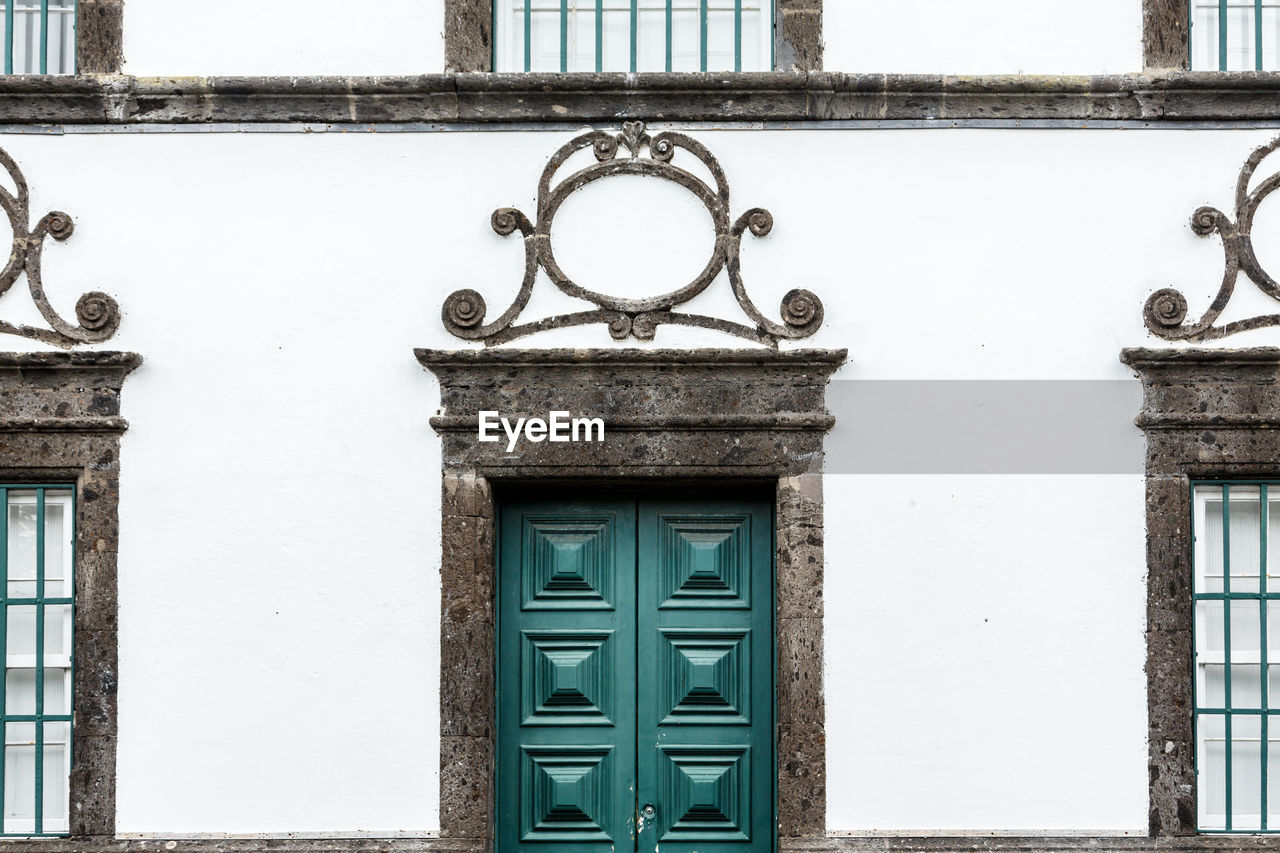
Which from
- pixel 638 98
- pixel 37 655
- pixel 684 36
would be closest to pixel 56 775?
pixel 37 655

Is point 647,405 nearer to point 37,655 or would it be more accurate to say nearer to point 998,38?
point 998,38

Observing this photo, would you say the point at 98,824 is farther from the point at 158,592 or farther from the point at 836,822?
the point at 836,822

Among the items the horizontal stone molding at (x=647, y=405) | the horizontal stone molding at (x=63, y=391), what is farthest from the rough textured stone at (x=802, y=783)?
the horizontal stone molding at (x=63, y=391)

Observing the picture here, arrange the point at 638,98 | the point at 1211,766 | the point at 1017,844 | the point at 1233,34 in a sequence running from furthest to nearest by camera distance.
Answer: the point at 1233,34 < the point at 638,98 < the point at 1211,766 < the point at 1017,844

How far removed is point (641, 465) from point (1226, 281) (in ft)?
9.26

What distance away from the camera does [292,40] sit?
6.18 meters

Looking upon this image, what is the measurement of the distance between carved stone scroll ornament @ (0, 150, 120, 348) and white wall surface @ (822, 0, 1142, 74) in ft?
11.8

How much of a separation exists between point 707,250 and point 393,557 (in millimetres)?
2034

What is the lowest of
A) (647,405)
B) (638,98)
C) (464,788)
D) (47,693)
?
(464,788)

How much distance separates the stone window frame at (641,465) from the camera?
5945 mm

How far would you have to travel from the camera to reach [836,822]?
596 centimetres

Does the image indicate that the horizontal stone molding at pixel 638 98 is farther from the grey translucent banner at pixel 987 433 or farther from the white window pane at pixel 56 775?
the white window pane at pixel 56 775

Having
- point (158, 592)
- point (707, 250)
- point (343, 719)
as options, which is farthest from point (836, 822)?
point (158, 592)

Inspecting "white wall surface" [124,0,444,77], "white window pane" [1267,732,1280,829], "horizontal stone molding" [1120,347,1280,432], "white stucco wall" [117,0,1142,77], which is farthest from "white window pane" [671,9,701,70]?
"white window pane" [1267,732,1280,829]
